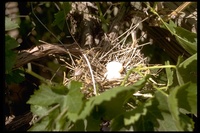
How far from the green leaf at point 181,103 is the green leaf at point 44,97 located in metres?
0.23

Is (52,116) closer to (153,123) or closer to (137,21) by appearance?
(153,123)

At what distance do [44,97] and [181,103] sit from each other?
11.1 inches

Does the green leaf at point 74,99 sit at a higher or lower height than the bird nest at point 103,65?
lower

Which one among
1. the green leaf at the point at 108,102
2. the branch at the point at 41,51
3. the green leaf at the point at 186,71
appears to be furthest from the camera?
the branch at the point at 41,51

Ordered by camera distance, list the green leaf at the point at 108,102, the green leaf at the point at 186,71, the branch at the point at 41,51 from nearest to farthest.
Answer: the green leaf at the point at 108,102 → the green leaf at the point at 186,71 → the branch at the point at 41,51

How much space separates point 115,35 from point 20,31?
45 cm

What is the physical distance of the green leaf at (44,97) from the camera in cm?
74

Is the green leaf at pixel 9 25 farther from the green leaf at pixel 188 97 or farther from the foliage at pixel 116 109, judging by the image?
the green leaf at pixel 188 97

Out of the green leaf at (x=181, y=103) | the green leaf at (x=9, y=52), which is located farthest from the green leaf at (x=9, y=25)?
the green leaf at (x=181, y=103)

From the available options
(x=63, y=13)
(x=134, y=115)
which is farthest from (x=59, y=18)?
(x=134, y=115)

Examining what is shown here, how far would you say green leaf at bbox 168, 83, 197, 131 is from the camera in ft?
2.21

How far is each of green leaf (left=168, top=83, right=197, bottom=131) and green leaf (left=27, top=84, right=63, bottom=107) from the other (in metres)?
0.23

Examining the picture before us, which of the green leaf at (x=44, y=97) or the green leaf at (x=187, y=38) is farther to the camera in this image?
the green leaf at (x=187, y=38)

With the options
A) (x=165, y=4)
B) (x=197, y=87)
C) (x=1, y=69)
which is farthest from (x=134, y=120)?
(x=165, y=4)
